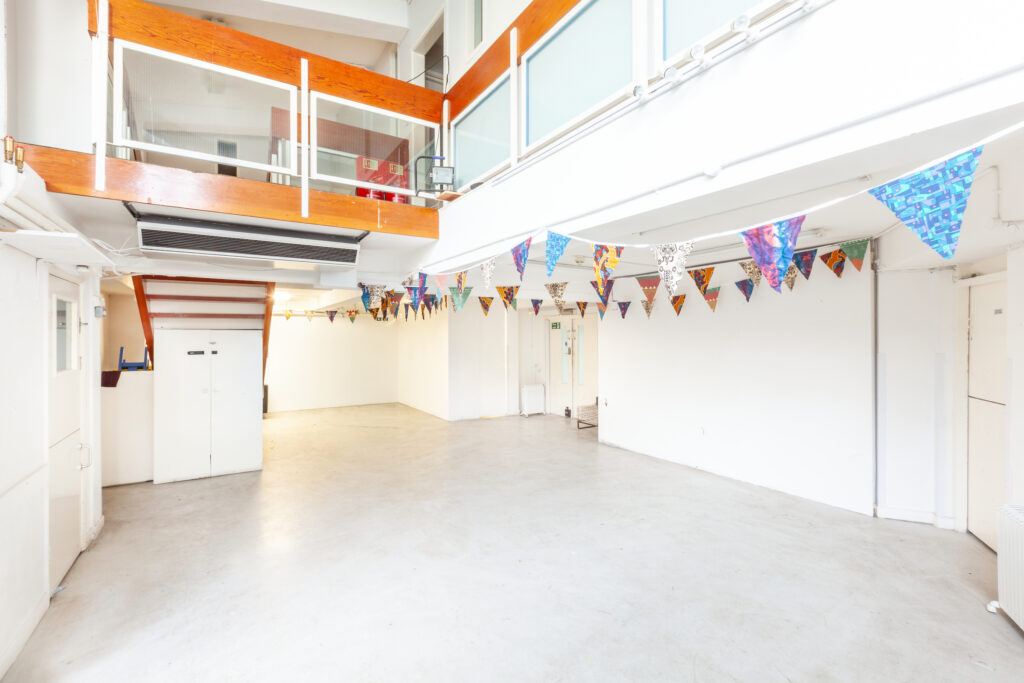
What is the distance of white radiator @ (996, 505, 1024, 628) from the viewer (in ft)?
8.00

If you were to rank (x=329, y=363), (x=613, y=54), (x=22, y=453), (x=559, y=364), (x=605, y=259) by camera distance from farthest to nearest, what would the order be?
(x=329, y=363) → (x=559, y=364) → (x=605, y=259) → (x=22, y=453) → (x=613, y=54)

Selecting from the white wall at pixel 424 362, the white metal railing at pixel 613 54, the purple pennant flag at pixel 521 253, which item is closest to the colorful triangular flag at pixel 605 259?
the purple pennant flag at pixel 521 253

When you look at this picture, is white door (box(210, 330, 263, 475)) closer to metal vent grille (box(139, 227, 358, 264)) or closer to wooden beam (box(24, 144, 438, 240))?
metal vent grille (box(139, 227, 358, 264))

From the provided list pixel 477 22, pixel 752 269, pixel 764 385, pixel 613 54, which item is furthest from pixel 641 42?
pixel 764 385

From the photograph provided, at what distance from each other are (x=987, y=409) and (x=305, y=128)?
5.71m

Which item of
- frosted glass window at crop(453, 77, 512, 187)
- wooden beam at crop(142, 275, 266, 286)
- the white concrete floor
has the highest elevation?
frosted glass window at crop(453, 77, 512, 187)

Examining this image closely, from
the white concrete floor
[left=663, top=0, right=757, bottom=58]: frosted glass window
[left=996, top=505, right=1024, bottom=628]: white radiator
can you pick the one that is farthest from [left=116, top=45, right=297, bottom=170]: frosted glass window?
[left=996, top=505, right=1024, bottom=628]: white radiator

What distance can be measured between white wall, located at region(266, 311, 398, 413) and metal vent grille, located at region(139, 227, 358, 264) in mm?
7005

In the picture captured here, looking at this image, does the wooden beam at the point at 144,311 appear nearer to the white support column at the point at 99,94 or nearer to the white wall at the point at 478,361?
the white support column at the point at 99,94

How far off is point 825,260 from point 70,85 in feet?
19.9

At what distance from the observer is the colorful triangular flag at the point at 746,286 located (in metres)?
4.70

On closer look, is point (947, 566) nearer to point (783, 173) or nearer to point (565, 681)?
point (565, 681)

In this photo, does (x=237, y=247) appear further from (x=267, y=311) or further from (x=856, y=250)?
(x=856, y=250)

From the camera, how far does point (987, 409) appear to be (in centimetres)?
341
